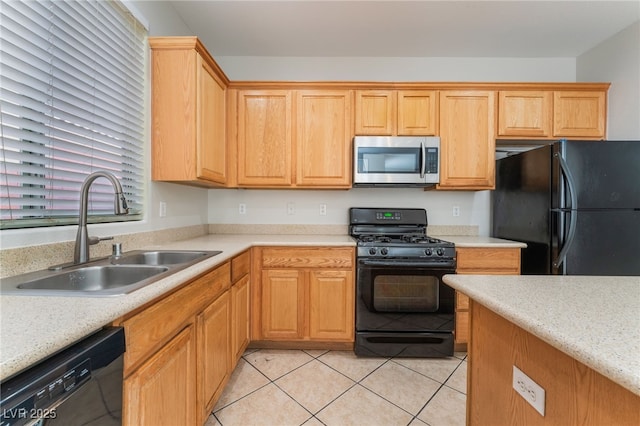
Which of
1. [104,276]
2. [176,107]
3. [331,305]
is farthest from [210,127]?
[331,305]

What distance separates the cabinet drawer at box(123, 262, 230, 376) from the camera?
842mm

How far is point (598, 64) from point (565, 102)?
1.81ft

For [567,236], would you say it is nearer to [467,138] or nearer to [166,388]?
[467,138]

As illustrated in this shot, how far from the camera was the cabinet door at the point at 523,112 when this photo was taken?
2.48 meters

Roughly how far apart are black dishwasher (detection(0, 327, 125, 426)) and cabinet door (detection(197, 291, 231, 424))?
56cm

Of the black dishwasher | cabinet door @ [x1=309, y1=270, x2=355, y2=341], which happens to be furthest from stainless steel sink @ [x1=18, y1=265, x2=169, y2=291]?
cabinet door @ [x1=309, y1=270, x2=355, y2=341]

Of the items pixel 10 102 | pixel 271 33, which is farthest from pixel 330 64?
pixel 10 102

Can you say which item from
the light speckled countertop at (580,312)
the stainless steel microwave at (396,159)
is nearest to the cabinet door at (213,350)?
the light speckled countertop at (580,312)

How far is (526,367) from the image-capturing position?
0.79 m

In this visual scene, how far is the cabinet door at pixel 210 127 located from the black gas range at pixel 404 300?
1.30 m

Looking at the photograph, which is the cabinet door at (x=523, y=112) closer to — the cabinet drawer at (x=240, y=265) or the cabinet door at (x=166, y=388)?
the cabinet drawer at (x=240, y=265)

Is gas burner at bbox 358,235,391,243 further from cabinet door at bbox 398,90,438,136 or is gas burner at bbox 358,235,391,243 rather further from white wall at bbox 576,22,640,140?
white wall at bbox 576,22,640,140

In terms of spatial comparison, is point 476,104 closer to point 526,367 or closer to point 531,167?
point 531,167

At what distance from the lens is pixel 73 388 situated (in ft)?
2.05
